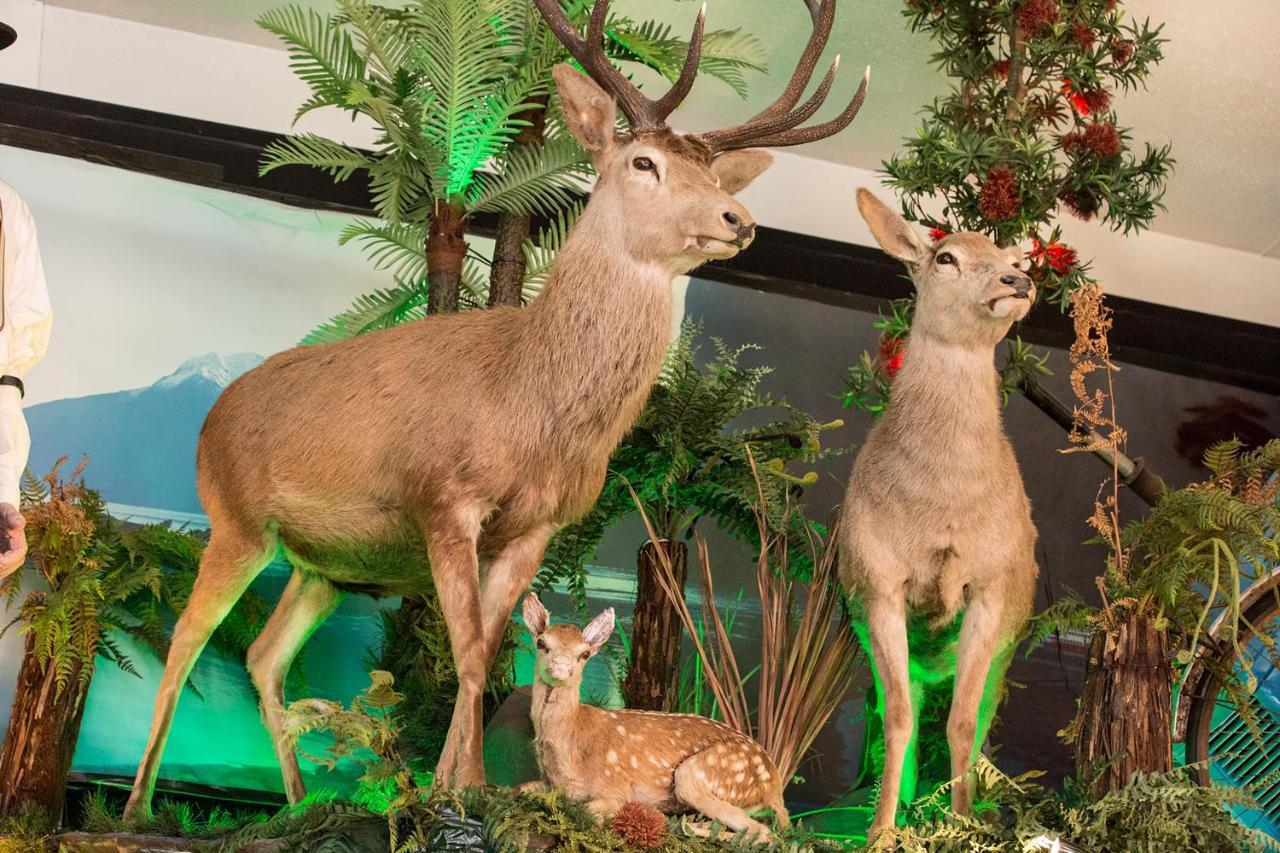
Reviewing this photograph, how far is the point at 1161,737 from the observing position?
2.88 meters

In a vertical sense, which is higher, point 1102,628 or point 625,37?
point 625,37

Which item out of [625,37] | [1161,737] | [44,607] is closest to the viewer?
[1161,737]

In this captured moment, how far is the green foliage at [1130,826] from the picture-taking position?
8.81ft

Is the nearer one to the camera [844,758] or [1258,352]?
[844,758]

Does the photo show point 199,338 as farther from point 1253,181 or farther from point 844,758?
point 1253,181

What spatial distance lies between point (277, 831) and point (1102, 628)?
1.73 metres

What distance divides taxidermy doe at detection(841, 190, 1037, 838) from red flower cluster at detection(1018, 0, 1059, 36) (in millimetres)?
957

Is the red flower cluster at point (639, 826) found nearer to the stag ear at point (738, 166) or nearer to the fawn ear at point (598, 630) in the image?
the fawn ear at point (598, 630)

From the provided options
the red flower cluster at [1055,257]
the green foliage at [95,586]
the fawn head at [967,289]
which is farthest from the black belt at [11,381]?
the red flower cluster at [1055,257]

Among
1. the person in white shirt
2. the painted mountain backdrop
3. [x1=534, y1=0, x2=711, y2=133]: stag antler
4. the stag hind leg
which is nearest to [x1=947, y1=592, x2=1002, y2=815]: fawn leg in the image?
the stag hind leg

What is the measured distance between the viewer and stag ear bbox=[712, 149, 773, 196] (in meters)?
3.30

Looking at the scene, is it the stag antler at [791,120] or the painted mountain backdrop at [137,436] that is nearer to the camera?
the stag antler at [791,120]

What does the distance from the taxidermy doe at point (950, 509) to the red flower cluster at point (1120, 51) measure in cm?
108

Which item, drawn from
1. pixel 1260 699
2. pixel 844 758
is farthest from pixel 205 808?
pixel 1260 699
